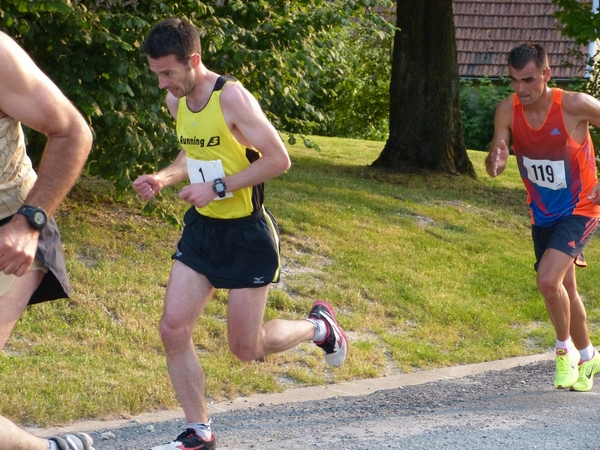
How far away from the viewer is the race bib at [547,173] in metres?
6.36

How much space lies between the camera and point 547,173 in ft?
21.0

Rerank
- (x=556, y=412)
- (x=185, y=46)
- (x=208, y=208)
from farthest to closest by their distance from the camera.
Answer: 1. (x=556, y=412)
2. (x=208, y=208)
3. (x=185, y=46)

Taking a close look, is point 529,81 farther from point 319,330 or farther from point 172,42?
point 172,42

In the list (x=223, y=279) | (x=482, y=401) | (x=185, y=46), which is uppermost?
(x=185, y=46)

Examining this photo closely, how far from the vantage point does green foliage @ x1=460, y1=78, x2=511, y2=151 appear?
2353 cm

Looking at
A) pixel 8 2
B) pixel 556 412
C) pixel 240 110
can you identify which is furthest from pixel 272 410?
pixel 8 2

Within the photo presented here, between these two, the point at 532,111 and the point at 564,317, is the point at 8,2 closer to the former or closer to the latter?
the point at 532,111

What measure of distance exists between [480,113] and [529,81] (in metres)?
17.8

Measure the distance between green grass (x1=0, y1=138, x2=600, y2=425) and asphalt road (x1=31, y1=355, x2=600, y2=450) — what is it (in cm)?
34

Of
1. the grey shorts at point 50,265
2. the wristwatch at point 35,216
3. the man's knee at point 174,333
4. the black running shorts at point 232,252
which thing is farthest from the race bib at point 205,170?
the wristwatch at point 35,216

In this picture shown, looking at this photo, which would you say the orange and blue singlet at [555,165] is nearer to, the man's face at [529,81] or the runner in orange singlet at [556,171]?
the runner in orange singlet at [556,171]

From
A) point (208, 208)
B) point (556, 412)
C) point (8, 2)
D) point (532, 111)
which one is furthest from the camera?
point (8, 2)

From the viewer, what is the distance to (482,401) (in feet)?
20.7

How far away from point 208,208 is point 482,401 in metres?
2.40
